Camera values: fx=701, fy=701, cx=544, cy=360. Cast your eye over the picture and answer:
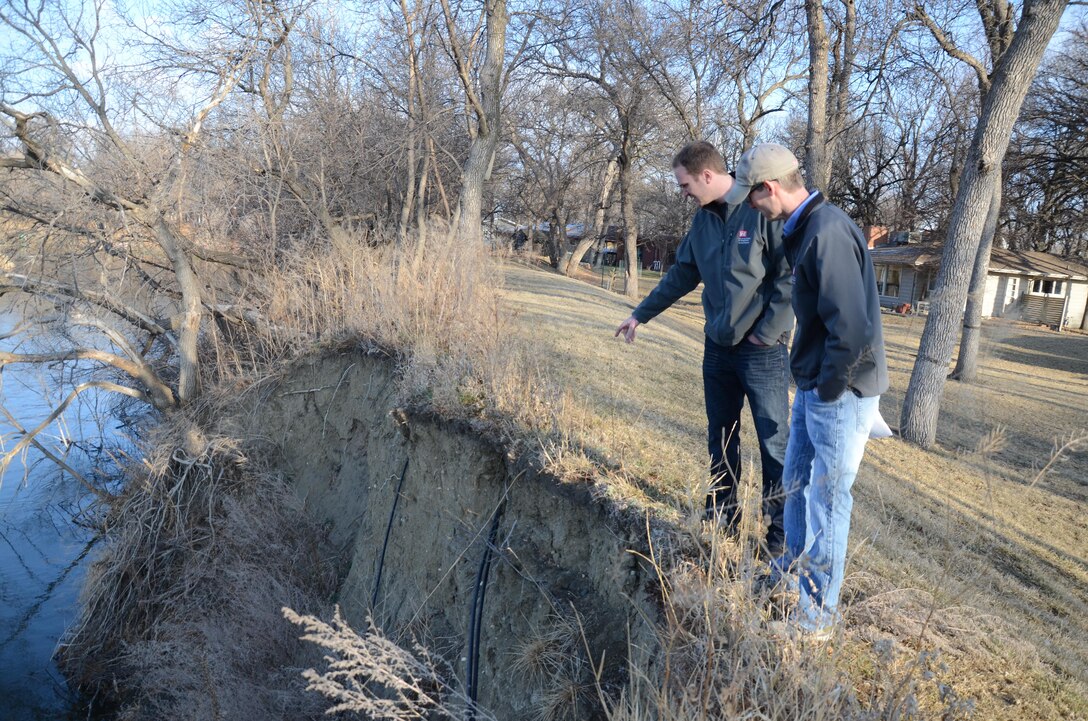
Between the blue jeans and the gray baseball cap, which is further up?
the gray baseball cap

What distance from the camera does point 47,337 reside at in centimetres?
1135

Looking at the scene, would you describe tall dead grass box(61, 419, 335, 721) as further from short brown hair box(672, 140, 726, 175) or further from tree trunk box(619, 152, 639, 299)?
tree trunk box(619, 152, 639, 299)

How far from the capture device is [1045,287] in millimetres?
30891

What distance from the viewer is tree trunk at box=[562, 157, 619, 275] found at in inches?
1326

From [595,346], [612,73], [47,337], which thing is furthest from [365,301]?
[612,73]

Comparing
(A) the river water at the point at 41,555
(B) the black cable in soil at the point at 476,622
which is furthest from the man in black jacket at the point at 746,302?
(A) the river water at the point at 41,555

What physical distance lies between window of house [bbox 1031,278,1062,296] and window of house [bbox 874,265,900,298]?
18.9ft

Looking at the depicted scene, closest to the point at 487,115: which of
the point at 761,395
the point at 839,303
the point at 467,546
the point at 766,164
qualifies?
the point at 467,546

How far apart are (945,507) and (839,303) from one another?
156 inches

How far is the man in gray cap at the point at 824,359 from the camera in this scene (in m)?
2.91

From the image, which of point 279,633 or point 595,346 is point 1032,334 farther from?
point 279,633

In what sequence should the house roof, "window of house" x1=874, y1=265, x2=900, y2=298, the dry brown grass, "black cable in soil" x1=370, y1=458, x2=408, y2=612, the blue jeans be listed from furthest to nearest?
"window of house" x1=874, y1=265, x2=900, y2=298
the house roof
"black cable in soil" x1=370, y1=458, x2=408, y2=612
the blue jeans
the dry brown grass

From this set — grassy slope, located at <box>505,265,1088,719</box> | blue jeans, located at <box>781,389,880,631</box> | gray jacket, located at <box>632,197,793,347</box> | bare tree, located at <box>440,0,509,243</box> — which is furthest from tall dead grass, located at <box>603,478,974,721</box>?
bare tree, located at <box>440,0,509,243</box>

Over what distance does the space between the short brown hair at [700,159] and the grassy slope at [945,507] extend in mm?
1752
